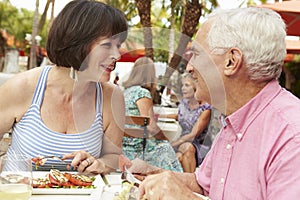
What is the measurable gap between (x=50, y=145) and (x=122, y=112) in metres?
0.37

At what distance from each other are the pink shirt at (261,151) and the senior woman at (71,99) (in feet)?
2.11

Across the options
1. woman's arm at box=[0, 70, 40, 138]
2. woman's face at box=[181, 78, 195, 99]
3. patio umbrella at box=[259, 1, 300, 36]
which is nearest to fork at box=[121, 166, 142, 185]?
woman's face at box=[181, 78, 195, 99]

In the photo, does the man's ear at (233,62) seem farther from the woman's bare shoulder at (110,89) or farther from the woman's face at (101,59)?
the woman's bare shoulder at (110,89)

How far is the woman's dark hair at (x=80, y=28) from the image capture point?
1.94 meters

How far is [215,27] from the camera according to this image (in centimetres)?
139

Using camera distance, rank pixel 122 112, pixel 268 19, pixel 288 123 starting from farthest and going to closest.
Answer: pixel 122 112 < pixel 268 19 < pixel 288 123

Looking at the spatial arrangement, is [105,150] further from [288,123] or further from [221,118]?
[288,123]

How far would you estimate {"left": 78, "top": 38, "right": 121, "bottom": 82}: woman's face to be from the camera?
173cm

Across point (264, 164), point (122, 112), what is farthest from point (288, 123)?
point (122, 112)

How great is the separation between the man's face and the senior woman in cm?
46

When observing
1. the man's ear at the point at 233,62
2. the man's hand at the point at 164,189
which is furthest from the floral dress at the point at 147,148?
the man's ear at the point at 233,62

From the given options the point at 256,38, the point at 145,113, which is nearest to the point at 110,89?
the point at 145,113

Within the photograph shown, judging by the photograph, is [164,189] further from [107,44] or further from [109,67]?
[107,44]

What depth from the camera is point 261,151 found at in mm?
1251
